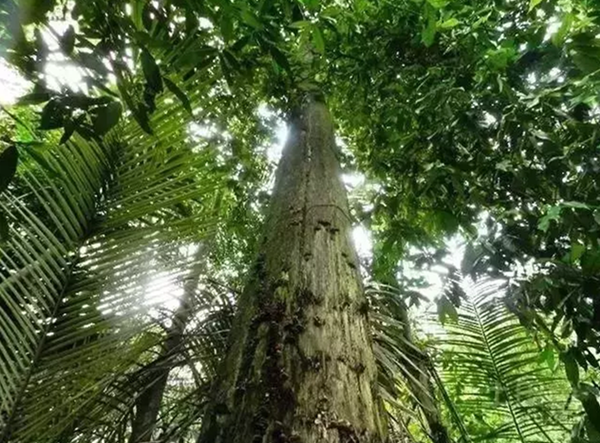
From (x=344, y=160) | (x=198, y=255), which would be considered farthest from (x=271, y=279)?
(x=344, y=160)

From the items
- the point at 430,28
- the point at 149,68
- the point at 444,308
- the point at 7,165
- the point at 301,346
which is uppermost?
the point at 430,28

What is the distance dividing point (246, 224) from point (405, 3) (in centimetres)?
200

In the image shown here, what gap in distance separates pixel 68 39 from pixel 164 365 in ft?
3.95

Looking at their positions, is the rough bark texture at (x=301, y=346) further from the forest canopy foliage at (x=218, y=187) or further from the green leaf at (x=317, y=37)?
the green leaf at (x=317, y=37)

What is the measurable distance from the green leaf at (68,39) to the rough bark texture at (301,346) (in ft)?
2.55

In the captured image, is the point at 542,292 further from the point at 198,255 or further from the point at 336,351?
the point at 198,255

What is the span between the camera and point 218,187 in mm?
2244

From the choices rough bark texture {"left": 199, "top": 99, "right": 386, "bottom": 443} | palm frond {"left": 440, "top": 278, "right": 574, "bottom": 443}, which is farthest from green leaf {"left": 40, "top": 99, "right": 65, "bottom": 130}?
palm frond {"left": 440, "top": 278, "right": 574, "bottom": 443}

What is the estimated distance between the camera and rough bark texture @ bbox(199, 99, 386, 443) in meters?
1.00

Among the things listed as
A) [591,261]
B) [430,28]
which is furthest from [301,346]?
[430,28]

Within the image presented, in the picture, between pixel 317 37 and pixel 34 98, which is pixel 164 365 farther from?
pixel 317 37

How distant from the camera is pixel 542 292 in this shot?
194cm

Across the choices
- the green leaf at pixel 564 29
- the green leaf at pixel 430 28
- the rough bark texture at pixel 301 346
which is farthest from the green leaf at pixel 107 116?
the green leaf at pixel 564 29

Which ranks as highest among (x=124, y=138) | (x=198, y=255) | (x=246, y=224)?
(x=246, y=224)
